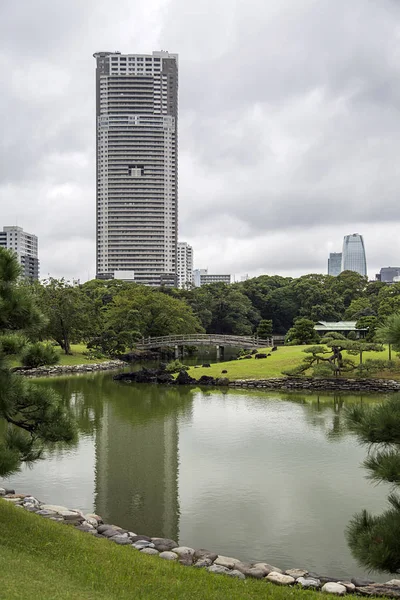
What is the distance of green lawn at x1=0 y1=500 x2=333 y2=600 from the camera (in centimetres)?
518

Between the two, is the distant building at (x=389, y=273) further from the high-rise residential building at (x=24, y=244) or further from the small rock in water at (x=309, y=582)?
the small rock in water at (x=309, y=582)

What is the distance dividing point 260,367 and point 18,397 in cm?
2338

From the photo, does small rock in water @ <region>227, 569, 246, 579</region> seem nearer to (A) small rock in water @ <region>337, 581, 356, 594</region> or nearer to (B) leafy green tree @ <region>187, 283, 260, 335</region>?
(A) small rock in water @ <region>337, 581, 356, 594</region>

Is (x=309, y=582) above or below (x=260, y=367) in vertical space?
below

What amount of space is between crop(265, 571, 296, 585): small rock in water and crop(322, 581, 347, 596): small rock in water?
1.35 feet

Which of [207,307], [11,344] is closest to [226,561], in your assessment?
[11,344]

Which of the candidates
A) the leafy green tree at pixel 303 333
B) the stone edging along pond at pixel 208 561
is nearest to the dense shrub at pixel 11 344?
the stone edging along pond at pixel 208 561

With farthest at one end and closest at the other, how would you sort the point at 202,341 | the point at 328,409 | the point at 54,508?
the point at 202,341 < the point at 328,409 < the point at 54,508

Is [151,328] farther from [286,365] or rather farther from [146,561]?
[146,561]

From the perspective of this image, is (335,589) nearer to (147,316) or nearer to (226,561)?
(226,561)

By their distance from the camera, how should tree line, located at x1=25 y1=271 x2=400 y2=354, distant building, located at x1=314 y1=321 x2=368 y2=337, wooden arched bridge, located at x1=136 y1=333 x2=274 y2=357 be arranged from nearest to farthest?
tree line, located at x1=25 y1=271 x2=400 y2=354 → wooden arched bridge, located at x1=136 y1=333 x2=274 y2=357 → distant building, located at x1=314 y1=321 x2=368 y2=337

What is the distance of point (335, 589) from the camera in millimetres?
6363

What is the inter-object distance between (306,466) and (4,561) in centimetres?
839

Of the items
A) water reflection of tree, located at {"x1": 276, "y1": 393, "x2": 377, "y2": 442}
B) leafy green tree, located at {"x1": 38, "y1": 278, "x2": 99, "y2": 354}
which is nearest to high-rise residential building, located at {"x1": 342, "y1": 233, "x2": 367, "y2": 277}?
leafy green tree, located at {"x1": 38, "y1": 278, "x2": 99, "y2": 354}
